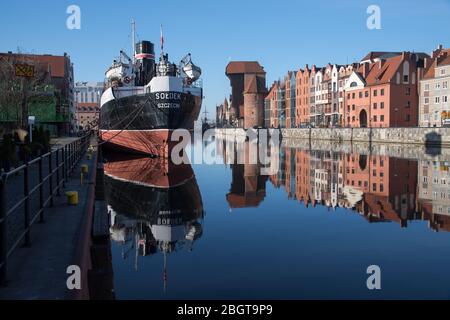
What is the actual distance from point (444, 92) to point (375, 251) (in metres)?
58.3

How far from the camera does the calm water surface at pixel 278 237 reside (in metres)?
8.49

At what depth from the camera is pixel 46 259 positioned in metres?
6.73

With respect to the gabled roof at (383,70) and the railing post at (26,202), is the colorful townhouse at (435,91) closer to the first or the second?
the gabled roof at (383,70)

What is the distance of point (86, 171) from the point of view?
61.8 feet

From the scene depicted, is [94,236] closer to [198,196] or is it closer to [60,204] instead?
[60,204]

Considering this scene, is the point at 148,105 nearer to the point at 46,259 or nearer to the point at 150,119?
the point at 150,119

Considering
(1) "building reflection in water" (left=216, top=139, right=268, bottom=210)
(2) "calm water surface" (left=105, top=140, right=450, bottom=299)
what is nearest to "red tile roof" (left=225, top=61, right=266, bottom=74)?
(1) "building reflection in water" (left=216, top=139, right=268, bottom=210)

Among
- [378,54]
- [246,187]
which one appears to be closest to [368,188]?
[246,187]

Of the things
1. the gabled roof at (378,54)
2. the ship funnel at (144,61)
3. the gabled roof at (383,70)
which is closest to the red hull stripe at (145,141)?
the ship funnel at (144,61)

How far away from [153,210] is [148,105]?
19.2 metres

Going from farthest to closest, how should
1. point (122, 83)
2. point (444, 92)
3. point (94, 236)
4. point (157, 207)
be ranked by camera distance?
point (444, 92) < point (122, 83) < point (157, 207) < point (94, 236)

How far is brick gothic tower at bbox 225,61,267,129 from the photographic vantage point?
128 metres

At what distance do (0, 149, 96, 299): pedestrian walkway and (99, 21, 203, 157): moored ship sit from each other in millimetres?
23405
